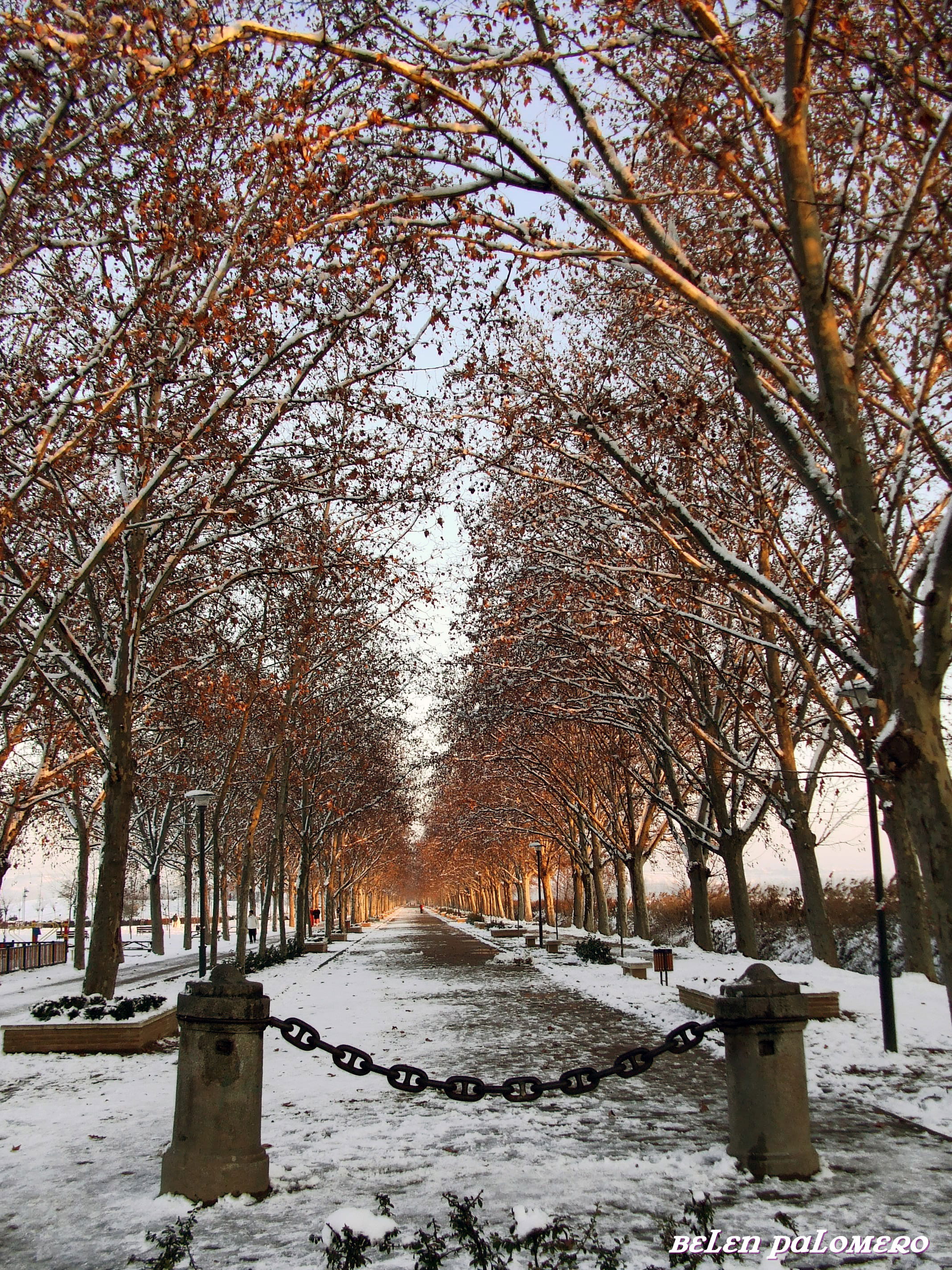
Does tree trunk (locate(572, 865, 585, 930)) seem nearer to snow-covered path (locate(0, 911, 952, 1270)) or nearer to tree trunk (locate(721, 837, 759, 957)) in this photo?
tree trunk (locate(721, 837, 759, 957))

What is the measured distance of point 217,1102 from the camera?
5.53 meters

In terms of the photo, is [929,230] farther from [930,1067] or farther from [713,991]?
[713,991]

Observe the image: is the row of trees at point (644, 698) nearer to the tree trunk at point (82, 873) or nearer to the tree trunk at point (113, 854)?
the tree trunk at point (113, 854)

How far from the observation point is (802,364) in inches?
413

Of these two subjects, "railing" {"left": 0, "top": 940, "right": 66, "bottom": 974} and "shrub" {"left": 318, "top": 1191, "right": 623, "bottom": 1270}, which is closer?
"shrub" {"left": 318, "top": 1191, "right": 623, "bottom": 1270}

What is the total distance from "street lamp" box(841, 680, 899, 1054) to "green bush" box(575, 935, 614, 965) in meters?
11.7

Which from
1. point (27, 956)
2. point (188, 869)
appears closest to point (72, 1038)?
point (27, 956)

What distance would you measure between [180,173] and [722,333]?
631 cm

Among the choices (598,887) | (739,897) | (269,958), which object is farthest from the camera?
(598,887)

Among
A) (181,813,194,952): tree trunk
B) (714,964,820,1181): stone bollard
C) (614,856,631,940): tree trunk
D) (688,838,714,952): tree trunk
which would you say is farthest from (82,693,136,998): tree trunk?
(181,813,194,952): tree trunk

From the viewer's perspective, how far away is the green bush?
23.0 m

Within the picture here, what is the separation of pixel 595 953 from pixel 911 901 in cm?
1028

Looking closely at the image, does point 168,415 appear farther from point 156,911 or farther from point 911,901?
point 156,911

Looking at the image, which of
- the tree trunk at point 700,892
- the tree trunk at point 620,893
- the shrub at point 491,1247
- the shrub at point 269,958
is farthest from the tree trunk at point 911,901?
the shrub at point 269,958
